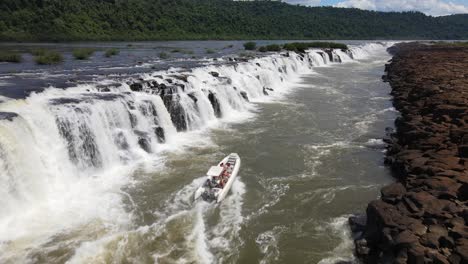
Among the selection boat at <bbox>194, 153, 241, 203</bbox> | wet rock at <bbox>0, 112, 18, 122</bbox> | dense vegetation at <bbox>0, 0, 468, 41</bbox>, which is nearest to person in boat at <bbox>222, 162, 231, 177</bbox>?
boat at <bbox>194, 153, 241, 203</bbox>

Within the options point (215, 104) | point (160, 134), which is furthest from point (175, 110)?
point (215, 104)

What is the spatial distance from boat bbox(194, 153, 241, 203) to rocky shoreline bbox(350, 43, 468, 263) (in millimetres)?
4152

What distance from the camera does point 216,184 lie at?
1326 centimetres

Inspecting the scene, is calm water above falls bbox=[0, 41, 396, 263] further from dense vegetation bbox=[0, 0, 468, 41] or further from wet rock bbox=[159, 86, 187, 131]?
dense vegetation bbox=[0, 0, 468, 41]

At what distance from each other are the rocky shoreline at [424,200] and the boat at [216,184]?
4.15 meters

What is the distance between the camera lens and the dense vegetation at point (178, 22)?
70.7m

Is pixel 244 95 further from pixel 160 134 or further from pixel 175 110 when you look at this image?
pixel 160 134

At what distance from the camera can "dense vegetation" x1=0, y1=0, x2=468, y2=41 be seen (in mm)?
70688

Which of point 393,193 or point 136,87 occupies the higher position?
point 136,87

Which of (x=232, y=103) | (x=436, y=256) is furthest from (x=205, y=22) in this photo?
(x=436, y=256)

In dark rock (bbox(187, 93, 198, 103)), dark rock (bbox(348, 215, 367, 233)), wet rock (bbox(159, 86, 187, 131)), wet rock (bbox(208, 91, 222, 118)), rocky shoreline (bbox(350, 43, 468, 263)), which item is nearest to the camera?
rocky shoreline (bbox(350, 43, 468, 263))

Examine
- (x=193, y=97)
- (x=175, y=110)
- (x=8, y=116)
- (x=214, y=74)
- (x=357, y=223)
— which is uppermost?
(x=8, y=116)

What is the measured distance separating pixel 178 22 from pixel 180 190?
97.7 meters

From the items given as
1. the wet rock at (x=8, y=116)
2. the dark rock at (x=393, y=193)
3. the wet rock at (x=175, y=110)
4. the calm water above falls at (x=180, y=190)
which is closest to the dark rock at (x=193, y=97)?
the calm water above falls at (x=180, y=190)
